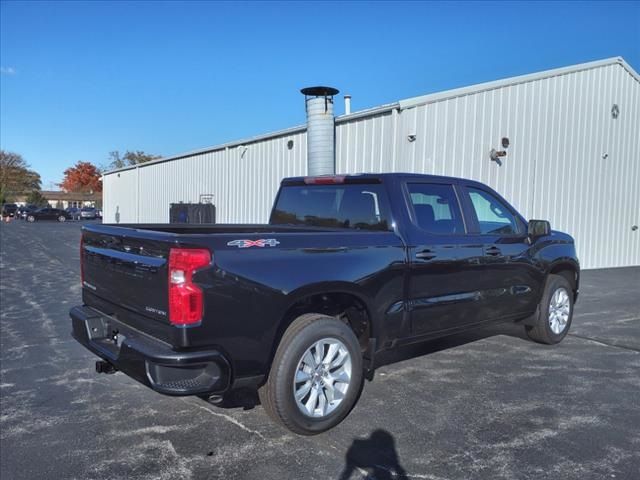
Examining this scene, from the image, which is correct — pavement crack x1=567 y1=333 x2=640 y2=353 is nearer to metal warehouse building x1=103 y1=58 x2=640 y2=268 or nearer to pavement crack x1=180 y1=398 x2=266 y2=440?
pavement crack x1=180 y1=398 x2=266 y2=440

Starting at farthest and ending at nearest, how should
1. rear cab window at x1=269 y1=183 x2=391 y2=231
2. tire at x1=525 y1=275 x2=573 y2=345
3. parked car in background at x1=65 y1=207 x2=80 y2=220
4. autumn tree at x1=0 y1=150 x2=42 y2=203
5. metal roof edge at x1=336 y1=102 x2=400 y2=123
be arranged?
autumn tree at x1=0 y1=150 x2=42 y2=203 → parked car in background at x1=65 y1=207 x2=80 y2=220 → metal roof edge at x1=336 y1=102 x2=400 y2=123 → tire at x1=525 y1=275 x2=573 y2=345 → rear cab window at x1=269 y1=183 x2=391 y2=231

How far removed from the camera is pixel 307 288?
3.78 m

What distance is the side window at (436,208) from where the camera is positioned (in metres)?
4.82

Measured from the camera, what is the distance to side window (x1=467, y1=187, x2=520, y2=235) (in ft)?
17.7

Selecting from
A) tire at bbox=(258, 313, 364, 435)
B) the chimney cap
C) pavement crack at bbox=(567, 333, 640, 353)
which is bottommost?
pavement crack at bbox=(567, 333, 640, 353)

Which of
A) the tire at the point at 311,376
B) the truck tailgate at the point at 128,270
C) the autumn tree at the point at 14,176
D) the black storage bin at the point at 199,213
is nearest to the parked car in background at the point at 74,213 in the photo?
the autumn tree at the point at 14,176

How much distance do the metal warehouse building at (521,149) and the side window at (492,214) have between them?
5.53 metres

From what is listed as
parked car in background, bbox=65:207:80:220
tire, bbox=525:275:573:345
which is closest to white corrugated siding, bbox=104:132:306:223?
tire, bbox=525:275:573:345

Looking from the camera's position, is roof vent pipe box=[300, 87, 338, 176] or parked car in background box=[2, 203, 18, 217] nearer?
roof vent pipe box=[300, 87, 338, 176]

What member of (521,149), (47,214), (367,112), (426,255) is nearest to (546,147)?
(521,149)

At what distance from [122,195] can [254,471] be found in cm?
3135

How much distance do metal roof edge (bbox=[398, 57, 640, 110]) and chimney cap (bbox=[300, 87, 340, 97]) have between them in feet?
5.22

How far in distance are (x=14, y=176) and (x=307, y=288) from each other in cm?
9029

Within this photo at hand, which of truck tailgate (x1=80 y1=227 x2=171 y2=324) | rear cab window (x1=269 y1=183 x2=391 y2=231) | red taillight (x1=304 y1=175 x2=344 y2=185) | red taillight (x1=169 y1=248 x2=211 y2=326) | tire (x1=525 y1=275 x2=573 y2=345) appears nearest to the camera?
red taillight (x1=169 y1=248 x2=211 y2=326)
